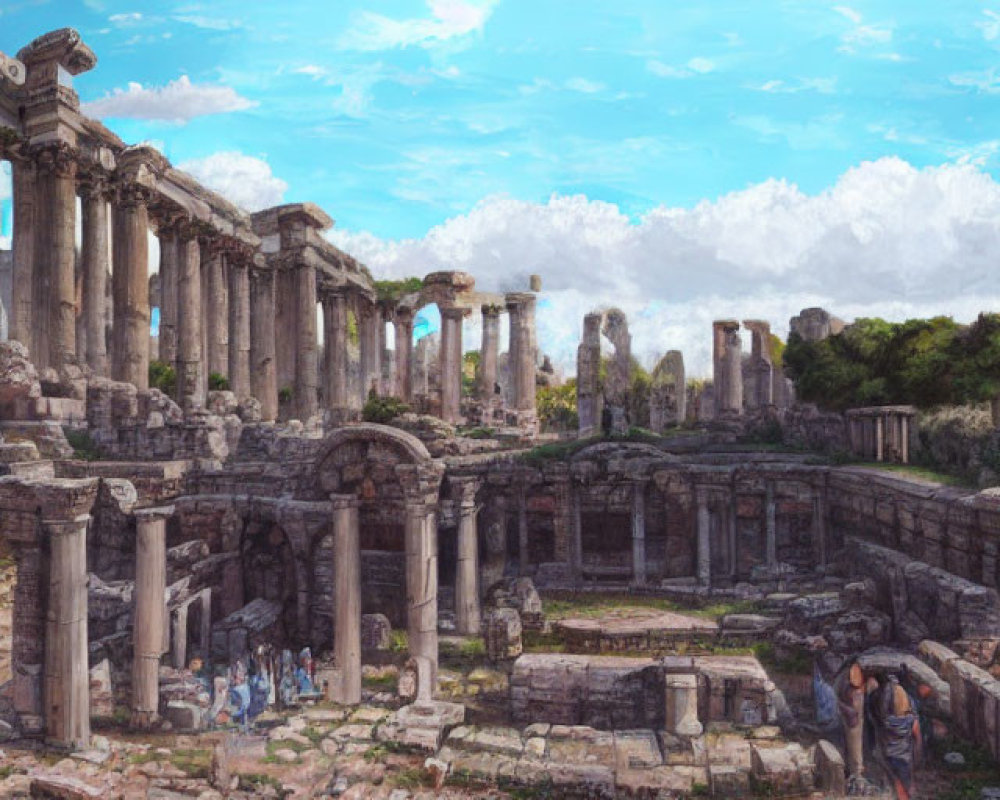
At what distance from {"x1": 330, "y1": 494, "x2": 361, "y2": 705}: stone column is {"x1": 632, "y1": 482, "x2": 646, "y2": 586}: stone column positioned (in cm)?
923

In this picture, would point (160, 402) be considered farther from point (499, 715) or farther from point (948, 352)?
point (948, 352)

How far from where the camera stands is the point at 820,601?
16016 millimetres

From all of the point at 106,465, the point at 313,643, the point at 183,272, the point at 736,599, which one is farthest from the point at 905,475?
the point at 183,272

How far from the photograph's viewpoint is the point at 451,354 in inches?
1517

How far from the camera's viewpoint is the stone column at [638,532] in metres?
21.5

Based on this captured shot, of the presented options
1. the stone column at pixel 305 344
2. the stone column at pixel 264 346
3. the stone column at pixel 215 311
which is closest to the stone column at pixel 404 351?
the stone column at pixel 264 346

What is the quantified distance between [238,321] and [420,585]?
22.5m

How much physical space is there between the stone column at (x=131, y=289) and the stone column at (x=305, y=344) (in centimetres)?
729

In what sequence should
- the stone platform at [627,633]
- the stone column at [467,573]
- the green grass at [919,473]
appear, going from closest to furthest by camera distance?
1. the stone platform at [627,633]
2. the green grass at [919,473]
3. the stone column at [467,573]

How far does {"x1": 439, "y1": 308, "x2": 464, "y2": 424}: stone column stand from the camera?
37.9m

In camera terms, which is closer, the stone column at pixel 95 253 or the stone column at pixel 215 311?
the stone column at pixel 95 253

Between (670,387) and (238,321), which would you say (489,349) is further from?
(238,321)

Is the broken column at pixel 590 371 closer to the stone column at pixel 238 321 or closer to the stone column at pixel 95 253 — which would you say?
the stone column at pixel 238 321

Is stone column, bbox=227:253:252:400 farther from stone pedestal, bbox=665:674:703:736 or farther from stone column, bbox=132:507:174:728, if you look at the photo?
stone pedestal, bbox=665:674:703:736
